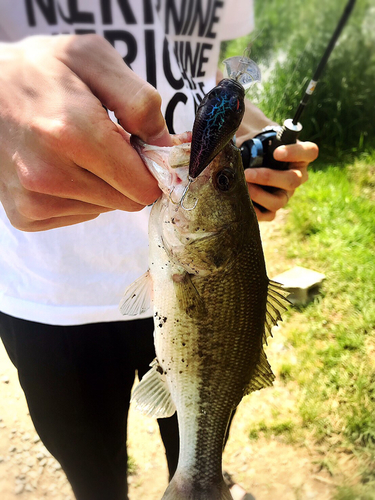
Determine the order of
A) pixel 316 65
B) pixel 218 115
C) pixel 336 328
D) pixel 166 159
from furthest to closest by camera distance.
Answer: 1. pixel 336 328
2. pixel 316 65
3. pixel 166 159
4. pixel 218 115

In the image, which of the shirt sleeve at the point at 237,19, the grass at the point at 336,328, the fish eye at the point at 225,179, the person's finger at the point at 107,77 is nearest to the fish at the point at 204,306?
the fish eye at the point at 225,179

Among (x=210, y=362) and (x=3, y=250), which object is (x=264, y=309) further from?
(x=3, y=250)

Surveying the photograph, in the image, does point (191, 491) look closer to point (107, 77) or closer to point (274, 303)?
point (274, 303)

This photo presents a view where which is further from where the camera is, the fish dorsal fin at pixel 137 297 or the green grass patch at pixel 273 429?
the green grass patch at pixel 273 429

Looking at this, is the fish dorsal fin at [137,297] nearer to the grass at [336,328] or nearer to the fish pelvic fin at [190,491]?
the fish pelvic fin at [190,491]

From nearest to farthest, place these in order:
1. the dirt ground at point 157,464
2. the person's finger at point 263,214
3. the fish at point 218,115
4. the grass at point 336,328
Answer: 1. the fish at point 218,115
2. the person's finger at point 263,214
3. the dirt ground at point 157,464
4. the grass at point 336,328

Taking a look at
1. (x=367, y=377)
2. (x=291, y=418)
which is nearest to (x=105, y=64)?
(x=291, y=418)

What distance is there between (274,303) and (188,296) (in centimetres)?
24

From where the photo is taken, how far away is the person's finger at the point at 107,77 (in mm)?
549

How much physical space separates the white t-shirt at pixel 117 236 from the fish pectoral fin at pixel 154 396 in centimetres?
20

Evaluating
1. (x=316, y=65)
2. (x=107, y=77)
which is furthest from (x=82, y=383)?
(x=316, y=65)

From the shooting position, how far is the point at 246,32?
986 mm

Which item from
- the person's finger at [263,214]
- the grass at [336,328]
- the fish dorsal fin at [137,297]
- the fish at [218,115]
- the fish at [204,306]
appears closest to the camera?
the fish at [218,115]

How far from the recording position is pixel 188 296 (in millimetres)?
799
